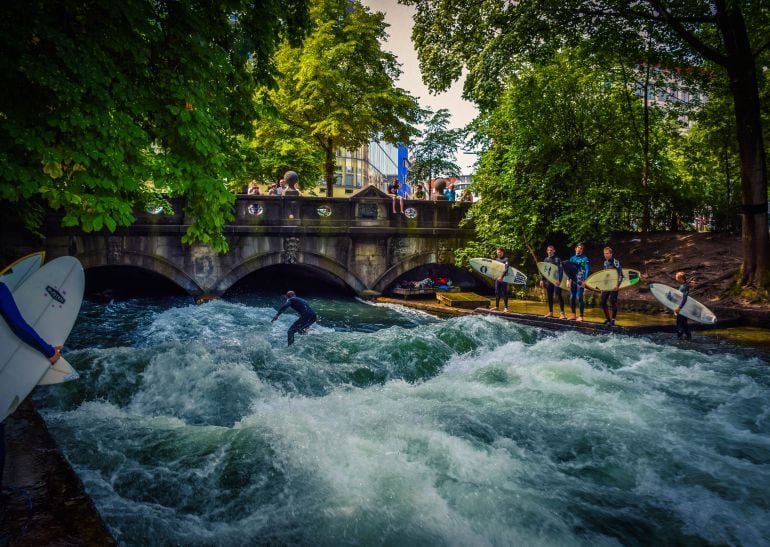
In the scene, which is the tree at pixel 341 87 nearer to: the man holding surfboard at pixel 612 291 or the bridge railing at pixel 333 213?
the bridge railing at pixel 333 213

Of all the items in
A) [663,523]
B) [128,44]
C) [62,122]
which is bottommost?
[663,523]

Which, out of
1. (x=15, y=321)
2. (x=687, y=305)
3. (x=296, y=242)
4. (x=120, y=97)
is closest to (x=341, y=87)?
(x=296, y=242)

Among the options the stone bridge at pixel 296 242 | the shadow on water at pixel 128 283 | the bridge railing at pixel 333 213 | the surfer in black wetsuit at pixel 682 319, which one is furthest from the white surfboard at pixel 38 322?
the shadow on water at pixel 128 283

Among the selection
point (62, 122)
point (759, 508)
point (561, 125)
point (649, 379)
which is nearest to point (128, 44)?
point (62, 122)

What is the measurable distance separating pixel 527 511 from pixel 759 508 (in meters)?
2.12

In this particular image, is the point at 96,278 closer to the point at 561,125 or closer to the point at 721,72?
the point at 561,125

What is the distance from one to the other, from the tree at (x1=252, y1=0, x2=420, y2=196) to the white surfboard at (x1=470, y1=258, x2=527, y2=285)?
9.65 m

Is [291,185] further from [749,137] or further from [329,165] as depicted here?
[749,137]

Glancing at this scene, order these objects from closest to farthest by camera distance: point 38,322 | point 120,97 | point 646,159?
point 38,322 → point 120,97 → point 646,159

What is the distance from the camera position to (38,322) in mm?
4379

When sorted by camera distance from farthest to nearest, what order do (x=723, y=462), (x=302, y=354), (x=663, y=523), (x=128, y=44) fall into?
(x=302, y=354)
(x=723, y=462)
(x=128, y=44)
(x=663, y=523)

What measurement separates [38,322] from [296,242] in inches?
523

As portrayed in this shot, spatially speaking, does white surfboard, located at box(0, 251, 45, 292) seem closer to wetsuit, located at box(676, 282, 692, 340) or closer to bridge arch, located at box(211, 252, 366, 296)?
wetsuit, located at box(676, 282, 692, 340)

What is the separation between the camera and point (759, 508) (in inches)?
176
